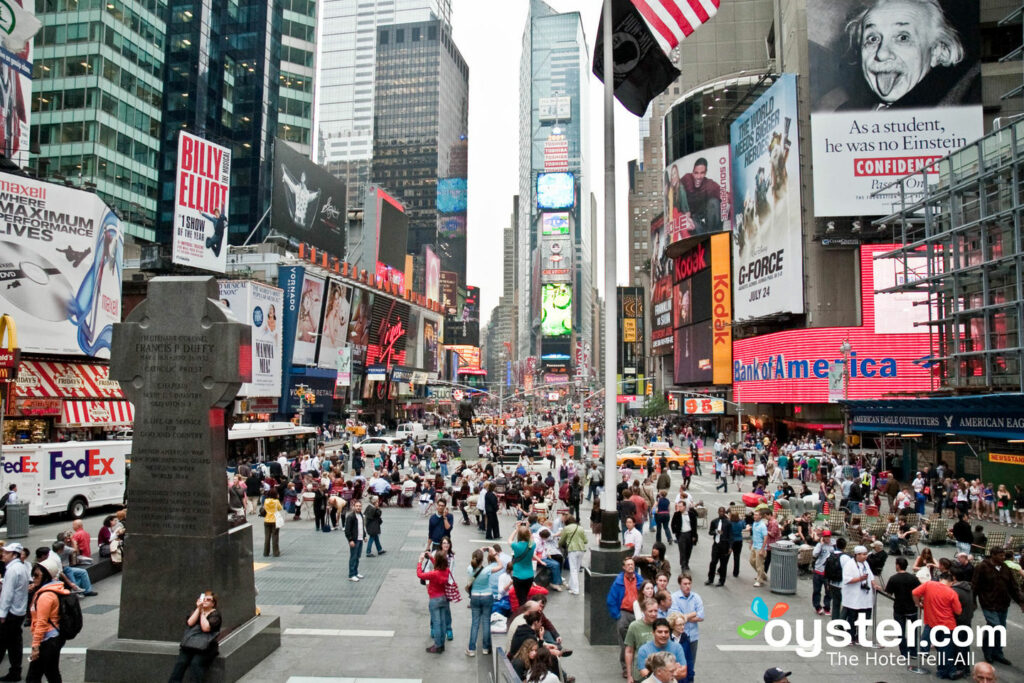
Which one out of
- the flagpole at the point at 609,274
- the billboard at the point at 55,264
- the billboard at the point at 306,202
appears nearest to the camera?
the flagpole at the point at 609,274

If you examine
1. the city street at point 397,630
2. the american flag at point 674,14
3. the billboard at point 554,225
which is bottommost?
the city street at point 397,630

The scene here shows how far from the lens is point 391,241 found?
91.8 meters

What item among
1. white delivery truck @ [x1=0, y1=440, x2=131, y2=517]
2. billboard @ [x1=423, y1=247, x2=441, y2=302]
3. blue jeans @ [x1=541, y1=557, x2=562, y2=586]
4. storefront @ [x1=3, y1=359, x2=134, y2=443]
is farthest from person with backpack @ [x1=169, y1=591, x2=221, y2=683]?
billboard @ [x1=423, y1=247, x2=441, y2=302]

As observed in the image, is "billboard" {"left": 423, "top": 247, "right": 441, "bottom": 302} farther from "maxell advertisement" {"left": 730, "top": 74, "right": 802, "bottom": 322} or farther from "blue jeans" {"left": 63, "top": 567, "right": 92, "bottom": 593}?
"blue jeans" {"left": 63, "top": 567, "right": 92, "bottom": 593}

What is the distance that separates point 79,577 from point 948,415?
26.9m

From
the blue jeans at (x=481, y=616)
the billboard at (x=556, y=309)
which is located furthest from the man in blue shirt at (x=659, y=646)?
the billboard at (x=556, y=309)

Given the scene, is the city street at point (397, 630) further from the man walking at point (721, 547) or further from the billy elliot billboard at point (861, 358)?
the billy elliot billboard at point (861, 358)

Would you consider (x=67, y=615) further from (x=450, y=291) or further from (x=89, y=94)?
(x=450, y=291)

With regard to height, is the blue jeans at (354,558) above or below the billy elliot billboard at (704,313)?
below

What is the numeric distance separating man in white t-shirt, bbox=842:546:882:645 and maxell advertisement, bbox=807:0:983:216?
44.0 m

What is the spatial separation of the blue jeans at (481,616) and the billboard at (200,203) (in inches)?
1487

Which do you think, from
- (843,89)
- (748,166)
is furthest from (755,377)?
(843,89)

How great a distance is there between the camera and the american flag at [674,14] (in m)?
10.6

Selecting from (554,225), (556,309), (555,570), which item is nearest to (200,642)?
(555,570)
